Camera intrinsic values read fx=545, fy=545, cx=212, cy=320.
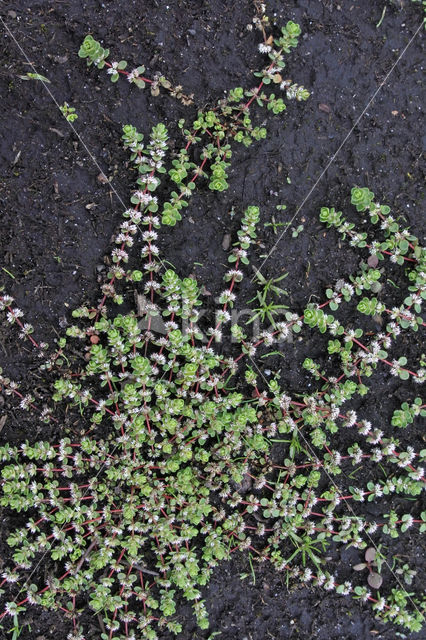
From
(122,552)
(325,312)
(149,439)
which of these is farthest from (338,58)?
(122,552)

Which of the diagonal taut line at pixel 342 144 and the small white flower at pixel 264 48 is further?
the diagonal taut line at pixel 342 144

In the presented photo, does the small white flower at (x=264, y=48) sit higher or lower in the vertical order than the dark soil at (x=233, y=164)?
higher

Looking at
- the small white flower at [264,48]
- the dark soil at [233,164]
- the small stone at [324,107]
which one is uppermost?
the small white flower at [264,48]

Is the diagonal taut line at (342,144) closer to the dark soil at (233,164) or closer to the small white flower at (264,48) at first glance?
the dark soil at (233,164)

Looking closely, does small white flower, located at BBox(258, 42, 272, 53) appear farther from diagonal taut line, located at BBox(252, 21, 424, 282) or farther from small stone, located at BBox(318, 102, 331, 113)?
diagonal taut line, located at BBox(252, 21, 424, 282)

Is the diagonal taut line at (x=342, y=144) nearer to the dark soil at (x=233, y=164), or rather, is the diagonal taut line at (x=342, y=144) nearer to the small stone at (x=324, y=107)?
the dark soil at (x=233, y=164)

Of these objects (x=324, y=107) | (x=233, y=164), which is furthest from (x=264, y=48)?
(x=233, y=164)

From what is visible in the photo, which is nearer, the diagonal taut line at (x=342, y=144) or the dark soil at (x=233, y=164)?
the dark soil at (x=233, y=164)

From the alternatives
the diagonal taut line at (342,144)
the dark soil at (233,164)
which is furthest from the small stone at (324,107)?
the diagonal taut line at (342,144)

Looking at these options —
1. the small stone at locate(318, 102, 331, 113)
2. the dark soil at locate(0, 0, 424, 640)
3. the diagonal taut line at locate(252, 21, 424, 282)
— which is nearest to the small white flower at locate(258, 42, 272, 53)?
the dark soil at locate(0, 0, 424, 640)
